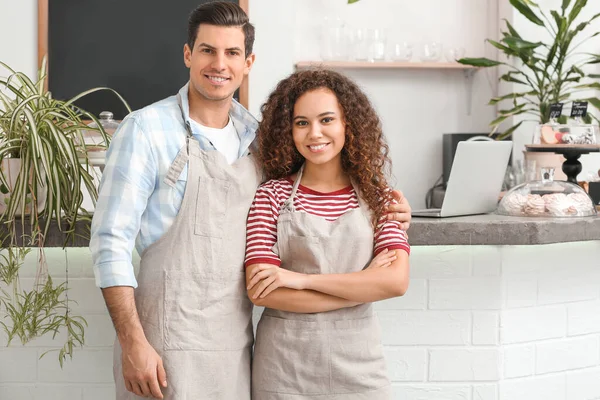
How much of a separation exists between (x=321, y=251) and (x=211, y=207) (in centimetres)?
29

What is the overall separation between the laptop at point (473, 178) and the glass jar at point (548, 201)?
76 millimetres

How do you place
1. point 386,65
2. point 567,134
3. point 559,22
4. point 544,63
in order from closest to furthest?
point 567,134
point 559,22
point 544,63
point 386,65

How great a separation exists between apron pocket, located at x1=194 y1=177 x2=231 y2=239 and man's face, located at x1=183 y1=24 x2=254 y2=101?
0.22 m

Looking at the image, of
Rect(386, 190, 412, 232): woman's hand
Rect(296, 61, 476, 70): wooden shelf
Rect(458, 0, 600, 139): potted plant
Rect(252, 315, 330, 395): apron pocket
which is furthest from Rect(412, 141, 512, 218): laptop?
Rect(296, 61, 476, 70): wooden shelf

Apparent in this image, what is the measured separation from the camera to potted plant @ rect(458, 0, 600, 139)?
4524 millimetres

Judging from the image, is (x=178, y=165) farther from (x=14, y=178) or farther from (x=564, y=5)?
(x=564, y=5)

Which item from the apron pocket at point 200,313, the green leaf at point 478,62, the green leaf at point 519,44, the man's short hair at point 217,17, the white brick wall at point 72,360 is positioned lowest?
the white brick wall at point 72,360

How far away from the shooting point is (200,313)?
182cm

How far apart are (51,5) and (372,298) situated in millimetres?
3369

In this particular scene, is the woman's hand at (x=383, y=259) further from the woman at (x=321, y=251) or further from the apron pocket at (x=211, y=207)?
the apron pocket at (x=211, y=207)

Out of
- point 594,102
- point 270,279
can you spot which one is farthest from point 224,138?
point 594,102

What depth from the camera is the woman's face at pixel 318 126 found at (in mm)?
1867

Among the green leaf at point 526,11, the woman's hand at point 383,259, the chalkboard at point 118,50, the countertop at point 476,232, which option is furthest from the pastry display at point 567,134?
the chalkboard at point 118,50

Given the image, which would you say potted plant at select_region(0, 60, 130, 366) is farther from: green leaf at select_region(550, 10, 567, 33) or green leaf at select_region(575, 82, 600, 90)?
green leaf at select_region(575, 82, 600, 90)
